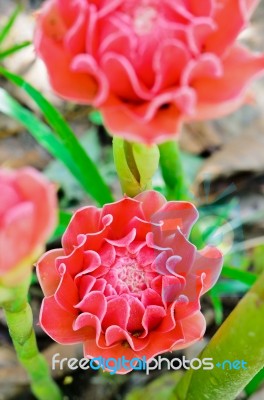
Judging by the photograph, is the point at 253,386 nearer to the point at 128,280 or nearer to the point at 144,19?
the point at 128,280

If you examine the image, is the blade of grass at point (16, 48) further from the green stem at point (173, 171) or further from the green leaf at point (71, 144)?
the green stem at point (173, 171)

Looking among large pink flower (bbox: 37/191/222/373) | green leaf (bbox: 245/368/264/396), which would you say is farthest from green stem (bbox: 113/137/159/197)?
green leaf (bbox: 245/368/264/396)

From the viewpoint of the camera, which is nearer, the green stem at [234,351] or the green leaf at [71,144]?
the green stem at [234,351]

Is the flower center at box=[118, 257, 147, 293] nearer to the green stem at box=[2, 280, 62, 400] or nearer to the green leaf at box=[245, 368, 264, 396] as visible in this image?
the green stem at box=[2, 280, 62, 400]

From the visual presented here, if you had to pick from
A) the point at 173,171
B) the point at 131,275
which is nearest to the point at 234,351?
the point at 131,275

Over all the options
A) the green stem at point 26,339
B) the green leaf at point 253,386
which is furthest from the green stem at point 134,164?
the green leaf at point 253,386
